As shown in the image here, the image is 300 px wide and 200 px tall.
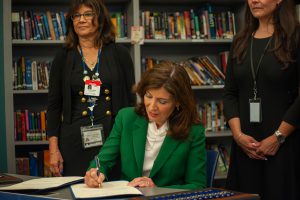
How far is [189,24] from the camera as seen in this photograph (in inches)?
173

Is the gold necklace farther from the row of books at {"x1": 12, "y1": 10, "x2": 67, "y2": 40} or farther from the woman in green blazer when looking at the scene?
the row of books at {"x1": 12, "y1": 10, "x2": 67, "y2": 40}

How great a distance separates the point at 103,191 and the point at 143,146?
544mm

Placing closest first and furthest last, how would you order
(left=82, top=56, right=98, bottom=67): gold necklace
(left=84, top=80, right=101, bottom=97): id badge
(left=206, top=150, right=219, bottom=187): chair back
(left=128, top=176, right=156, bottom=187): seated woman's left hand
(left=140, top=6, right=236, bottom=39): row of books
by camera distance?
(left=128, top=176, right=156, bottom=187): seated woman's left hand < (left=206, top=150, right=219, bottom=187): chair back < (left=84, top=80, right=101, bottom=97): id badge < (left=82, top=56, right=98, bottom=67): gold necklace < (left=140, top=6, right=236, bottom=39): row of books

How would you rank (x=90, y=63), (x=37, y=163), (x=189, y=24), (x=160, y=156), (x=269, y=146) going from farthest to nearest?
(x=189, y=24) → (x=37, y=163) → (x=90, y=63) → (x=269, y=146) → (x=160, y=156)

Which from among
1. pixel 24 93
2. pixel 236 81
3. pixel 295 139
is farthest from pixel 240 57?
pixel 24 93

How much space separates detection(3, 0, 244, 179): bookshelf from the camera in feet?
12.8

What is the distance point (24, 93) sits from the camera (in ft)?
13.3

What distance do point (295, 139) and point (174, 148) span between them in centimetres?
69

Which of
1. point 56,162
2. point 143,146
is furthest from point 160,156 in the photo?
point 56,162

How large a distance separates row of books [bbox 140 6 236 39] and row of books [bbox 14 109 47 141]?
4.10 ft

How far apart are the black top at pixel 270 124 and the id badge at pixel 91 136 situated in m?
0.77

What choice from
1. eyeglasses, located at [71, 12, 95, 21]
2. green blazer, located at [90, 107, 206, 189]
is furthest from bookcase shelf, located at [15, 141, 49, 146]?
green blazer, located at [90, 107, 206, 189]

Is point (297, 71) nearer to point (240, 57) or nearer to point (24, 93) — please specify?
point (240, 57)

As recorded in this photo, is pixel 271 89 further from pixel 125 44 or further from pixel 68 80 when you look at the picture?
pixel 125 44
